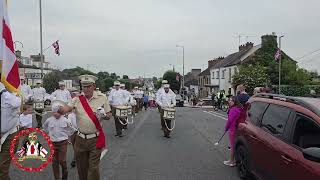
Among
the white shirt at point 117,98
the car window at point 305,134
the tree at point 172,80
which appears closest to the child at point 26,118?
the car window at point 305,134

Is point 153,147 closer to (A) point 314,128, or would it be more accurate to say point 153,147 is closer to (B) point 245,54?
(A) point 314,128

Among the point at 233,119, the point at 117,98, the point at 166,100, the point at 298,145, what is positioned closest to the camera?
the point at 298,145

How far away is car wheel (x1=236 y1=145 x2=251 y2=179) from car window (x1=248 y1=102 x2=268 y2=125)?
0.61 metres

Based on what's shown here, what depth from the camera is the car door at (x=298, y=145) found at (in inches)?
221

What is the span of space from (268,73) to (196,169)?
40.8 metres

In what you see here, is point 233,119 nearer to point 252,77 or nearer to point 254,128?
point 254,128

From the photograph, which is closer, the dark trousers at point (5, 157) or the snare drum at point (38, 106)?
the dark trousers at point (5, 157)

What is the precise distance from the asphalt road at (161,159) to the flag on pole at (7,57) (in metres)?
3.17

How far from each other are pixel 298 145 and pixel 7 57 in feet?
13.3

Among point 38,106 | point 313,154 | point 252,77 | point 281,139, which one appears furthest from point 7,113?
point 252,77

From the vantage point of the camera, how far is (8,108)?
6.05 metres

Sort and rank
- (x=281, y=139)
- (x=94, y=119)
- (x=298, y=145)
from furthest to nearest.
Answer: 1. (x=94, y=119)
2. (x=281, y=139)
3. (x=298, y=145)

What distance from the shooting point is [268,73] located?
4888 centimetres

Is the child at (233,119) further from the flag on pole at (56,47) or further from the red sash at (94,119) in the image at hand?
the flag on pole at (56,47)
